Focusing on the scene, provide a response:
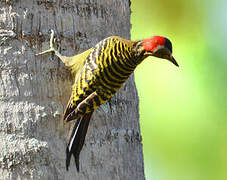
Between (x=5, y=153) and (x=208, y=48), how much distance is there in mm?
3119

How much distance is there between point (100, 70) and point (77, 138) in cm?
58

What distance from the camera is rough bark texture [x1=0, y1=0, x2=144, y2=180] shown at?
2908 mm

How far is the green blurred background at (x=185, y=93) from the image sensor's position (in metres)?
5.20

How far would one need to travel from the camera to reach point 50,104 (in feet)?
10.00

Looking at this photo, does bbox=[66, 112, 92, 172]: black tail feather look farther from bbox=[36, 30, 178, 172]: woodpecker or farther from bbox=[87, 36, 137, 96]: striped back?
bbox=[87, 36, 137, 96]: striped back

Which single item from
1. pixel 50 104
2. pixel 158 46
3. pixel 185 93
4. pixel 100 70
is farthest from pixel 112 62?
pixel 185 93

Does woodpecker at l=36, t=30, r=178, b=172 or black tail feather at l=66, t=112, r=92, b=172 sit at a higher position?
woodpecker at l=36, t=30, r=178, b=172

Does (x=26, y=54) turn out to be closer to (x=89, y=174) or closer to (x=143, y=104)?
(x=89, y=174)

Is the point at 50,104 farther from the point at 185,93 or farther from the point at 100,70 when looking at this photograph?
the point at 185,93

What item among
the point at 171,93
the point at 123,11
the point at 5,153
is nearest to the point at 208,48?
the point at 171,93

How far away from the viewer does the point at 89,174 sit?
10.1 ft

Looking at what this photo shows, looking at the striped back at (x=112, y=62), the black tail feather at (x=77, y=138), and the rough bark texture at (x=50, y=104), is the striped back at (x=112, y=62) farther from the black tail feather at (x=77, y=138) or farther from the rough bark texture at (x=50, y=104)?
the black tail feather at (x=77, y=138)

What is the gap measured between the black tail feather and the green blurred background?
1.96 meters

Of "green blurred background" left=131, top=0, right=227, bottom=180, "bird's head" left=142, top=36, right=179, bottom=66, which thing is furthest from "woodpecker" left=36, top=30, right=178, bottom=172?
"green blurred background" left=131, top=0, right=227, bottom=180
